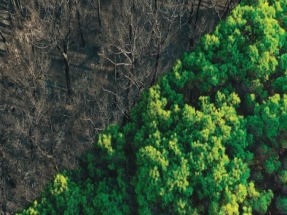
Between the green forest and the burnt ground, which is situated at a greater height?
the green forest

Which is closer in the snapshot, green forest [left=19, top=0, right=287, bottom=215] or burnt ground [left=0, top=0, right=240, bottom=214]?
green forest [left=19, top=0, right=287, bottom=215]

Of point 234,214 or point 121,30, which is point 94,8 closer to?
point 121,30

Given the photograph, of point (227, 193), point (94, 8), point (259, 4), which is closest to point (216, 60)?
point (259, 4)

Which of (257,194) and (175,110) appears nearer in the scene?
(257,194)

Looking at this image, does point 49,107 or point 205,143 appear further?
point 49,107
